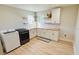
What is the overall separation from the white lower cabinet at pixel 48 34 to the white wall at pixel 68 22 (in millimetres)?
224

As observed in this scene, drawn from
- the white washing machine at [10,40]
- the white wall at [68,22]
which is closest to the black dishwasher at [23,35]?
the white washing machine at [10,40]

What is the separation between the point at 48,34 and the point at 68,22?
2.71ft

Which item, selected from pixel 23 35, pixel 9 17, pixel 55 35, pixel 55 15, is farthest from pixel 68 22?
pixel 9 17

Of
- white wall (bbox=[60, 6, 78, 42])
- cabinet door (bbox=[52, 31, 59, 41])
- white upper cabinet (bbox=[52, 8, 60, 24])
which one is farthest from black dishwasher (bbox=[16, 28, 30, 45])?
white wall (bbox=[60, 6, 78, 42])

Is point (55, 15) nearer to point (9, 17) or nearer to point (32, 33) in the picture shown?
point (32, 33)

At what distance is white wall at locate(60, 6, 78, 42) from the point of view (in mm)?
2176

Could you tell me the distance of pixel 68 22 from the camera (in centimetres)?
233

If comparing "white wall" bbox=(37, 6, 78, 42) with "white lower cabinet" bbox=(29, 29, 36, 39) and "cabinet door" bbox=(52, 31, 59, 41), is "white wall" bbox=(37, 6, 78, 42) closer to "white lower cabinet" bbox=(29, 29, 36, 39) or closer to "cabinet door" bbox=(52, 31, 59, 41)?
"cabinet door" bbox=(52, 31, 59, 41)

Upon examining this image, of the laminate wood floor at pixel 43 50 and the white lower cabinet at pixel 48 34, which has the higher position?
the white lower cabinet at pixel 48 34

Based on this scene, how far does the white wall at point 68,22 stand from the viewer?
7.14 feet

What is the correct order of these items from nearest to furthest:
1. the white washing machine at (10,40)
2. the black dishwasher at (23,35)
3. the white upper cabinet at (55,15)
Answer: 1. the white washing machine at (10,40)
2. the black dishwasher at (23,35)
3. the white upper cabinet at (55,15)

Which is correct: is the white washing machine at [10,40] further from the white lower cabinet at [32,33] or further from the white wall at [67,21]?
the white wall at [67,21]

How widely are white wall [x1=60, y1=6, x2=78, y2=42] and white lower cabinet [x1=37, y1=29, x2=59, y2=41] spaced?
224mm

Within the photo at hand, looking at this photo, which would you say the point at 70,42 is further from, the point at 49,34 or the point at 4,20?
the point at 4,20
